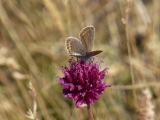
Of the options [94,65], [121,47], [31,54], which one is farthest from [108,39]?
[94,65]

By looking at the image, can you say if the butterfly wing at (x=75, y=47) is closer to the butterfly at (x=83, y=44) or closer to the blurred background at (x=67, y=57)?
the butterfly at (x=83, y=44)

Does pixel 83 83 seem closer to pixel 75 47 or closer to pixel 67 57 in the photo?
pixel 75 47

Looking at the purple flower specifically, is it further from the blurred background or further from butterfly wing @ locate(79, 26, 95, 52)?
the blurred background

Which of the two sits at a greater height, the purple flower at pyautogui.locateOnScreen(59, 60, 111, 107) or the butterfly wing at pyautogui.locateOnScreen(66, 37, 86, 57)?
the butterfly wing at pyautogui.locateOnScreen(66, 37, 86, 57)

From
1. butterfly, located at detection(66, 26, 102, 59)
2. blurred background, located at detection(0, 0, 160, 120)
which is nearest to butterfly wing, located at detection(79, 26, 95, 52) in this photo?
butterfly, located at detection(66, 26, 102, 59)

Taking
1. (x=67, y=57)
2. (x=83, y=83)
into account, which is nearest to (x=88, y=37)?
(x=83, y=83)
